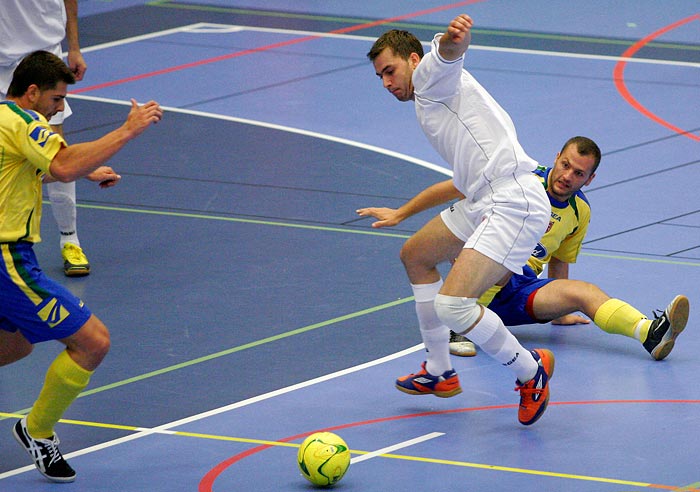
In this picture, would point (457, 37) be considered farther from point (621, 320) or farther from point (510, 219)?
point (621, 320)

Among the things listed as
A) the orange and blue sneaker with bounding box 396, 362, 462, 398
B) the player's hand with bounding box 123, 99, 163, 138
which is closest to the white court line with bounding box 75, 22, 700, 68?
the orange and blue sneaker with bounding box 396, 362, 462, 398

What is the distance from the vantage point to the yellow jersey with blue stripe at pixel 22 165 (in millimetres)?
6652

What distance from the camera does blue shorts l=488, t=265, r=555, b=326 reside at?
870 cm

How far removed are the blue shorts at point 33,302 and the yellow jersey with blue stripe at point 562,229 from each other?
3.22 meters

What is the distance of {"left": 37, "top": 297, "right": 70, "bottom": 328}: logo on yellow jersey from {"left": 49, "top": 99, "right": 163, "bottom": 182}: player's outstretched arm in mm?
584

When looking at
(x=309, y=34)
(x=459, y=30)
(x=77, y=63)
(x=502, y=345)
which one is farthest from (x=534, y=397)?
(x=309, y=34)

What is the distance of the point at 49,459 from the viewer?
6781 mm

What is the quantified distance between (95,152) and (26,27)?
407 centimetres

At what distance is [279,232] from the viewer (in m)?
11.0

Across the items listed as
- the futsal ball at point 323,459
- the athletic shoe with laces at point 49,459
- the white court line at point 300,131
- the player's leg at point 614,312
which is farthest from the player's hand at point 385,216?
the white court line at point 300,131

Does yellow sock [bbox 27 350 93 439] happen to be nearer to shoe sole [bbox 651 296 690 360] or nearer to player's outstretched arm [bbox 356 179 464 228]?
player's outstretched arm [bbox 356 179 464 228]

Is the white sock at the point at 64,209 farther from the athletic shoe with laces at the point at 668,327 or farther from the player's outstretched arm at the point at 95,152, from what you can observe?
the athletic shoe with laces at the point at 668,327

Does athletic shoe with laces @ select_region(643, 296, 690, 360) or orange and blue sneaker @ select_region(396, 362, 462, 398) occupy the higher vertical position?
athletic shoe with laces @ select_region(643, 296, 690, 360)

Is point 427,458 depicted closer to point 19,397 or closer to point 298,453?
point 298,453
